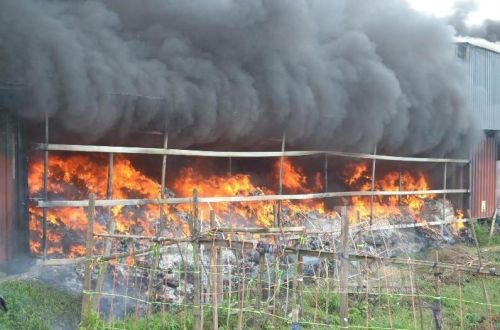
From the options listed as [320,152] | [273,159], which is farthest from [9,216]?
[320,152]

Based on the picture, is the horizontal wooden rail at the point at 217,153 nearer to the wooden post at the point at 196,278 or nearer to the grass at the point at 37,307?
the grass at the point at 37,307

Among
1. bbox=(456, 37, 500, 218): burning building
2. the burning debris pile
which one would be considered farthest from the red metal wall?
the burning debris pile

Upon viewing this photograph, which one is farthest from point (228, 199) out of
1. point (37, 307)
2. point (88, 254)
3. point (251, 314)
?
point (88, 254)

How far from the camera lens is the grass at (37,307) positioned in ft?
26.7

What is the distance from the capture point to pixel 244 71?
14281mm

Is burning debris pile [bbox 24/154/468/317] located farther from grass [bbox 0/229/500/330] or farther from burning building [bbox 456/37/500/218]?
burning building [bbox 456/37/500/218]

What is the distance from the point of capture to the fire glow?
10.3m

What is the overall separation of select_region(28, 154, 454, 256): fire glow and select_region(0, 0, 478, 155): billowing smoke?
831mm

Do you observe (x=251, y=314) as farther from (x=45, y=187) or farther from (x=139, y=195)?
(x=139, y=195)

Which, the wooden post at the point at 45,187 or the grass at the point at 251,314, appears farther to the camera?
the wooden post at the point at 45,187

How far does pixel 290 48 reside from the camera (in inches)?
587

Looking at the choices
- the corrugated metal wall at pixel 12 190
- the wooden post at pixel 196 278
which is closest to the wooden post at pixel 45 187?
the corrugated metal wall at pixel 12 190

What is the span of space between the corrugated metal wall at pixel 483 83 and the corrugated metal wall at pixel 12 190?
47.9 ft

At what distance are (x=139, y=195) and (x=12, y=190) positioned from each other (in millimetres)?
2392
